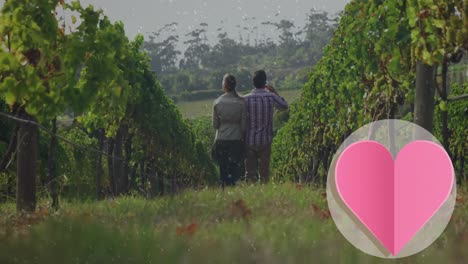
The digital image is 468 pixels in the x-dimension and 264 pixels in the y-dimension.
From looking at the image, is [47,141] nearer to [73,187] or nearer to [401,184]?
[73,187]

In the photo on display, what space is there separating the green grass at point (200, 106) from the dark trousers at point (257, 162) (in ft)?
382

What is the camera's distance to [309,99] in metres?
23.9

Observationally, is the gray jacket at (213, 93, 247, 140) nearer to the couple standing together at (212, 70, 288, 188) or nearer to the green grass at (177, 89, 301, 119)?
the couple standing together at (212, 70, 288, 188)

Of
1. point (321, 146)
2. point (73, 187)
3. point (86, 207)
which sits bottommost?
point (73, 187)

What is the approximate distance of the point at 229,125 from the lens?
10.5 metres

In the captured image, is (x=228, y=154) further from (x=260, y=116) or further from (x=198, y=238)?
(x=198, y=238)

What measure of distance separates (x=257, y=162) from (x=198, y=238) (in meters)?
5.08

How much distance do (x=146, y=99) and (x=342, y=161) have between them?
66.6 ft

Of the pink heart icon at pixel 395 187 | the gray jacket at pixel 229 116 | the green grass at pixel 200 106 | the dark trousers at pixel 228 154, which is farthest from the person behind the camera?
the green grass at pixel 200 106

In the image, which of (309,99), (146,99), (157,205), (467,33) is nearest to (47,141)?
(146,99)

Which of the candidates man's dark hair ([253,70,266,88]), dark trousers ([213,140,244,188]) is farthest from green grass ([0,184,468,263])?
man's dark hair ([253,70,266,88])

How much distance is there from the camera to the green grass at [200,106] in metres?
131

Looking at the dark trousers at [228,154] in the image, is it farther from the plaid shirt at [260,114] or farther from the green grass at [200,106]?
the green grass at [200,106]

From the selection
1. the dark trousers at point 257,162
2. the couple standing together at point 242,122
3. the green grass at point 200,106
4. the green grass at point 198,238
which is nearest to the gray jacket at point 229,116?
the couple standing together at point 242,122
